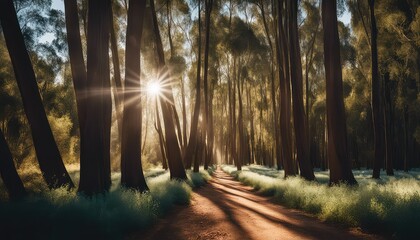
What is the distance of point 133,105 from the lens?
10.5m

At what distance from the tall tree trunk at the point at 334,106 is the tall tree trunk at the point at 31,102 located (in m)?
8.22

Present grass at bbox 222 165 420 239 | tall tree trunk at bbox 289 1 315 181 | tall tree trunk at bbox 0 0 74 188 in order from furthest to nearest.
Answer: tall tree trunk at bbox 289 1 315 181, tall tree trunk at bbox 0 0 74 188, grass at bbox 222 165 420 239

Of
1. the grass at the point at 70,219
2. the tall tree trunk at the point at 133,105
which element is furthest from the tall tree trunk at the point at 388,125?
the grass at the point at 70,219

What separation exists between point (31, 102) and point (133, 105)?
2992mm

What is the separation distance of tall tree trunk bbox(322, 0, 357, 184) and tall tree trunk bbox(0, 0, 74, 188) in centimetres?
822

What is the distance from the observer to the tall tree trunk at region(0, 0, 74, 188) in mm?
8250

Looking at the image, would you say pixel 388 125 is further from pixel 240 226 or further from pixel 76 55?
pixel 76 55

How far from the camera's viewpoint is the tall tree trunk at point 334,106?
1059 cm

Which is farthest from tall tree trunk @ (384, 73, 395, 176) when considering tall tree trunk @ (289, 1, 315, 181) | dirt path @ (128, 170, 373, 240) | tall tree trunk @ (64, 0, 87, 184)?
tall tree trunk @ (64, 0, 87, 184)

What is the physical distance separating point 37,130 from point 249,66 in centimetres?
2411

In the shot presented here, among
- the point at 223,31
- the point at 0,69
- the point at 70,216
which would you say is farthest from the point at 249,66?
the point at 70,216

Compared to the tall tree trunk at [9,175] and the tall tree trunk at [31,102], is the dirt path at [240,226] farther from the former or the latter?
the tall tree trunk at [9,175]

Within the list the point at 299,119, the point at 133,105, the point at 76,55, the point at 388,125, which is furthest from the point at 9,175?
the point at 388,125

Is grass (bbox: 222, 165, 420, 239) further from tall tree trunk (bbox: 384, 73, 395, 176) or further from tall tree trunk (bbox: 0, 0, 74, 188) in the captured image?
tall tree trunk (bbox: 384, 73, 395, 176)
